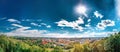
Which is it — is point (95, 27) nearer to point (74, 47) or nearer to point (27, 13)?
point (74, 47)

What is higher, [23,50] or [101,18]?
[101,18]

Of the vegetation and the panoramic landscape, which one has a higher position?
the panoramic landscape

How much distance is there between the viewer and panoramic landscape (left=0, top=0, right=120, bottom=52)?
5594mm

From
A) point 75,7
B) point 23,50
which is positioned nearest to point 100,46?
point 75,7

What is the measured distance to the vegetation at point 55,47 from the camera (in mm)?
5590

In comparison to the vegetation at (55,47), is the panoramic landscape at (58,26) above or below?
above

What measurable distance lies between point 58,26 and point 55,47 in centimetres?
36

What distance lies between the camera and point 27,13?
18.6 feet

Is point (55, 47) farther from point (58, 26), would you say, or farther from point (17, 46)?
point (17, 46)

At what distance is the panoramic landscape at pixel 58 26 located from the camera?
5.59 meters

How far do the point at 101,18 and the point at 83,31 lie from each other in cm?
38

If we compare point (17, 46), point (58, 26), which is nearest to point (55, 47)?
point (58, 26)

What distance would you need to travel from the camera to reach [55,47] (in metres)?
5.68

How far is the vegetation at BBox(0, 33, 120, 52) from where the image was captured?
18.3 ft
